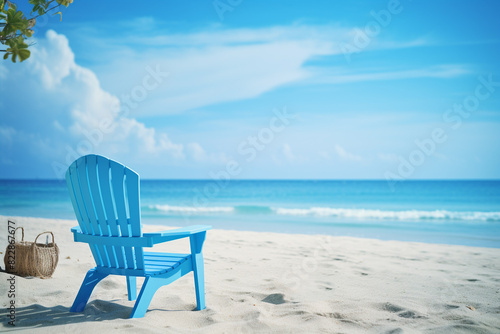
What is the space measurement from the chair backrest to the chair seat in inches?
3.4

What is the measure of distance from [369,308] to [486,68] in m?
Result: 26.0

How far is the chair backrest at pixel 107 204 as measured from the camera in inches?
94.3

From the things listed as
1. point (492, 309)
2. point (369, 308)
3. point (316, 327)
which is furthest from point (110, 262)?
point (492, 309)

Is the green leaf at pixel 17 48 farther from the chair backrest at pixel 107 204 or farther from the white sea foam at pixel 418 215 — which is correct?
the white sea foam at pixel 418 215

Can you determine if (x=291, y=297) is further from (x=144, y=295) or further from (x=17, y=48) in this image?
(x=17, y=48)

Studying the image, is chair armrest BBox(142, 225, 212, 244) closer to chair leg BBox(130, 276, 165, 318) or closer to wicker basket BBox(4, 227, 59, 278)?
chair leg BBox(130, 276, 165, 318)

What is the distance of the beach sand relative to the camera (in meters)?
2.41

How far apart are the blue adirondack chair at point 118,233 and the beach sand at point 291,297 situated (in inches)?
9.2

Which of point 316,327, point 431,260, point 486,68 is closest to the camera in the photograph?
point 316,327

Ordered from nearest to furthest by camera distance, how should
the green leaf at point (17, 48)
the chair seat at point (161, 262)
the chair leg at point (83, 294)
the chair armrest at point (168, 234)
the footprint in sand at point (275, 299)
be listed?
the green leaf at point (17, 48)
the chair armrest at point (168, 234)
the chair seat at point (161, 262)
the chair leg at point (83, 294)
the footprint in sand at point (275, 299)

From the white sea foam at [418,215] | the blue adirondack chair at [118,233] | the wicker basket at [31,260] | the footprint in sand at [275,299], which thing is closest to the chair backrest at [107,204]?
the blue adirondack chair at [118,233]

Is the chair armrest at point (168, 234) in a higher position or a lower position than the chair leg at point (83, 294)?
higher

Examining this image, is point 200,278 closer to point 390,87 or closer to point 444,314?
point 444,314

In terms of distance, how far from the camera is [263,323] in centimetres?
244
